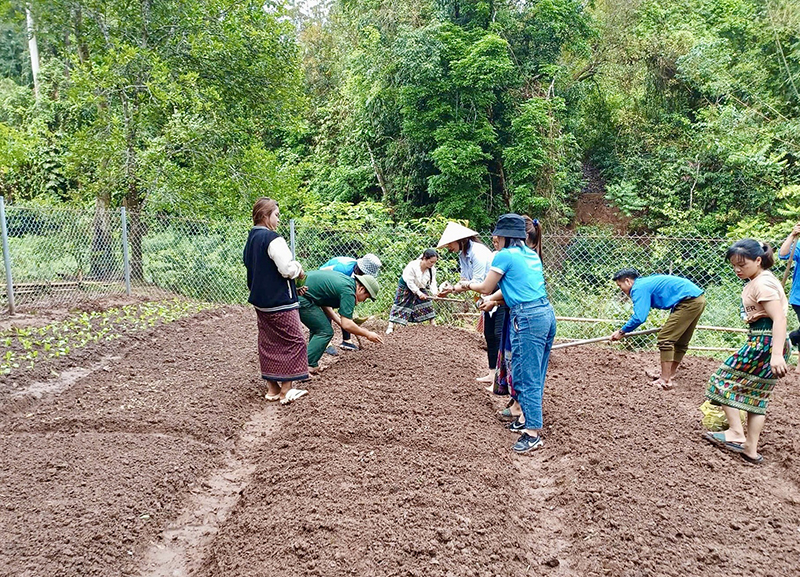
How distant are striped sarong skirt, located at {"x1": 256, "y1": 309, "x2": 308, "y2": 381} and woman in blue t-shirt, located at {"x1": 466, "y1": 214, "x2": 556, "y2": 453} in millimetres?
1594

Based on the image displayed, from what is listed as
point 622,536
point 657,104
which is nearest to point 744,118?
point 657,104

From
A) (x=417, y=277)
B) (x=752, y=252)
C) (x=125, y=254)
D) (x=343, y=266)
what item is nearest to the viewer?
(x=752, y=252)

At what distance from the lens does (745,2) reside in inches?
659

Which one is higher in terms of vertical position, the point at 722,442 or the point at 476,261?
the point at 476,261

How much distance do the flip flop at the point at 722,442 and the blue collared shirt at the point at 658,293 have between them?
1216 mm

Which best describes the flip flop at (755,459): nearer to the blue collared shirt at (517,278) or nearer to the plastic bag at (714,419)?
the plastic bag at (714,419)

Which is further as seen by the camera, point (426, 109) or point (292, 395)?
point (426, 109)

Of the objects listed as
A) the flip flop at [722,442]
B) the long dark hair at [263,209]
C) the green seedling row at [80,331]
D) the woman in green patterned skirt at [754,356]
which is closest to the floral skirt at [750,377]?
the woman in green patterned skirt at [754,356]

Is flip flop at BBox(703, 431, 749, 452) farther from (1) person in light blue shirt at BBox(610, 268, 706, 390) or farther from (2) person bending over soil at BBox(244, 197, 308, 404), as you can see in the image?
(2) person bending over soil at BBox(244, 197, 308, 404)

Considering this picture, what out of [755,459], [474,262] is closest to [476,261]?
[474,262]

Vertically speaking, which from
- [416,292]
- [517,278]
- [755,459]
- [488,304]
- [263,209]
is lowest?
[755,459]

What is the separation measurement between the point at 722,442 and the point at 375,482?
2.40 meters

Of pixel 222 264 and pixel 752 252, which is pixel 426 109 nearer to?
pixel 222 264

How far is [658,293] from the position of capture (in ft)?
16.5
